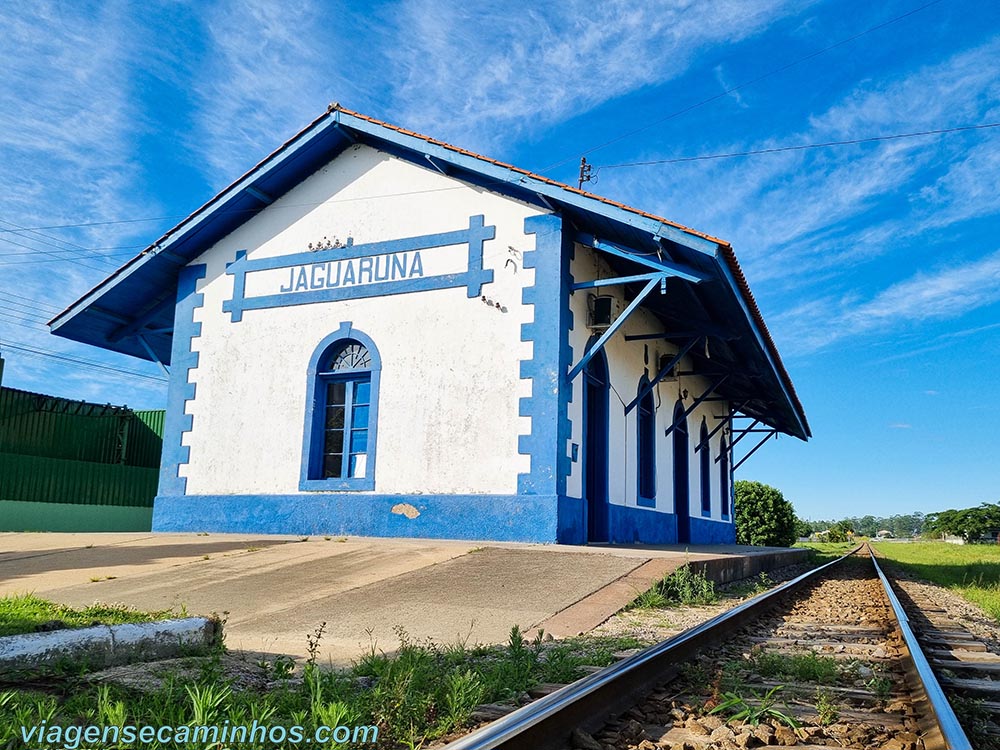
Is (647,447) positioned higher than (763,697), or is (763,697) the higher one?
(647,447)

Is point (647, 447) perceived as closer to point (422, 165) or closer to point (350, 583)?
point (422, 165)

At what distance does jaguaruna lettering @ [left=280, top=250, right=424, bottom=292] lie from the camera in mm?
13180

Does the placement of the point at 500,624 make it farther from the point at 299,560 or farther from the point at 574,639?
the point at 299,560

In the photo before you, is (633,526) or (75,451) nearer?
(633,526)

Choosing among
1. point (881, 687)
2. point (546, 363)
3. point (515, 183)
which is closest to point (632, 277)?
point (546, 363)

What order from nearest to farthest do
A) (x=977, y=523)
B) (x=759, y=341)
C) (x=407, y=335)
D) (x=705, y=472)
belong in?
(x=407, y=335), (x=759, y=341), (x=705, y=472), (x=977, y=523)

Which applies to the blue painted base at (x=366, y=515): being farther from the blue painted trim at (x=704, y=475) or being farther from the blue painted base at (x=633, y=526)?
the blue painted trim at (x=704, y=475)

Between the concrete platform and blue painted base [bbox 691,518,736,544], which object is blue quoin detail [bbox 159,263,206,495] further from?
blue painted base [bbox 691,518,736,544]

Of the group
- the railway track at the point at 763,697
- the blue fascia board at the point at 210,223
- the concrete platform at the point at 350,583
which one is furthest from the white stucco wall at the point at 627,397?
the railway track at the point at 763,697

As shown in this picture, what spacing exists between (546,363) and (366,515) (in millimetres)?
3635

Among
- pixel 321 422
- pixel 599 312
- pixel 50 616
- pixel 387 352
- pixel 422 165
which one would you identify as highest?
pixel 422 165

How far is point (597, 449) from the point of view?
13602 millimetres

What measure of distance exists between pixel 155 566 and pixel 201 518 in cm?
516

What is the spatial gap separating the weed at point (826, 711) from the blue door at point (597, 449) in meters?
9.28
